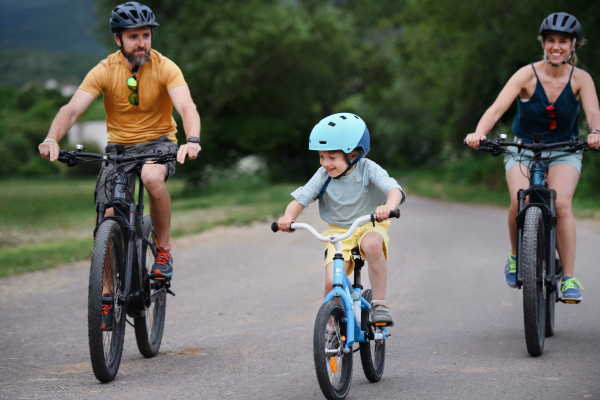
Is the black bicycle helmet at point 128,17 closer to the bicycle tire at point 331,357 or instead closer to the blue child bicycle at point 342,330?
the blue child bicycle at point 342,330

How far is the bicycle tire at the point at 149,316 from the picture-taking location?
512 centimetres

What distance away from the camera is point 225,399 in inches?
163

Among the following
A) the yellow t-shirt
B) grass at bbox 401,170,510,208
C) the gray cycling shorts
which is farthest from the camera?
grass at bbox 401,170,510,208

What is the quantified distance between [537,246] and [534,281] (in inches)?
12.7

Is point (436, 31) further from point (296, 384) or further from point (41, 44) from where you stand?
point (296, 384)

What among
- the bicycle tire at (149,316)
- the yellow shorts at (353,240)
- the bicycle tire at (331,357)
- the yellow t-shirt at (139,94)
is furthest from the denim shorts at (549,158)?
the bicycle tire at (149,316)

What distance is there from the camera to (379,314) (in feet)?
14.1

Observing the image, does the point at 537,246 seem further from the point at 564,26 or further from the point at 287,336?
the point at 287,336

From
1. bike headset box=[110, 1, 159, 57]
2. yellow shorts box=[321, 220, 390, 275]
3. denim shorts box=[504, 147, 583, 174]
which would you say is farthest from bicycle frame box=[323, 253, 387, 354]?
bike headset box=[110, 1, 159, 57]

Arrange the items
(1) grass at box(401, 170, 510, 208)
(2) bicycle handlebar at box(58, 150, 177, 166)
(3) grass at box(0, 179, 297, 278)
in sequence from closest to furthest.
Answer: (2) bicycle handlebar at box(58, 150, 177, 166)
(3) grass at box(0, 179, 297, 278)
(1) grass at box(401, 170, 510, 208)

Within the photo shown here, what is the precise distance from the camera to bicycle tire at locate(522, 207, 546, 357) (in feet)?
15.7

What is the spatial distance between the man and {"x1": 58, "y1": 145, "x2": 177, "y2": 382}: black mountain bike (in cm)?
12

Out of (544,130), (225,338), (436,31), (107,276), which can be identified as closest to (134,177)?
(107,276)

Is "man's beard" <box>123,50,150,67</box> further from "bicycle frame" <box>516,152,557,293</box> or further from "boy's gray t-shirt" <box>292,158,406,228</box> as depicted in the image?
"bicycle frame" <box>516,152,557,293</box>
